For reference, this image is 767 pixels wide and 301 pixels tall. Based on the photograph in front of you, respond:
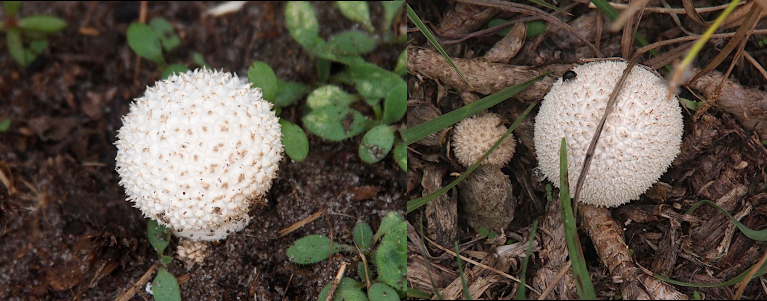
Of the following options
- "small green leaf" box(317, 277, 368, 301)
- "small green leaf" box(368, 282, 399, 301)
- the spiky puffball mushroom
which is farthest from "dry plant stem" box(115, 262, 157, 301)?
"small green leaf" box(368, 282, 399, 301)

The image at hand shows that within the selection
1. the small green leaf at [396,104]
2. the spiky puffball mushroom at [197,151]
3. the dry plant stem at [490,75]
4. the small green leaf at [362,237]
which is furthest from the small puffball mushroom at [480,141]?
the spiky puffball mushroom at [197,151]

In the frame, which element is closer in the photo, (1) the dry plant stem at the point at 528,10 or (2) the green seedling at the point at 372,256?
(2) the green seedling at the point at 372,256

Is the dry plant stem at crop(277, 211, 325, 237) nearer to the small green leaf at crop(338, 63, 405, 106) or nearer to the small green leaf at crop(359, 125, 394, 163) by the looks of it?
the small green leaf at crop(359, 125, 394, 163)

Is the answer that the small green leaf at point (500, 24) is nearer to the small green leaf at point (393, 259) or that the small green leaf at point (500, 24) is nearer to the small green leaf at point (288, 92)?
the small green leaf at point (288, 92)

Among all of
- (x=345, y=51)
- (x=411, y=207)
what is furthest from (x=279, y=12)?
(x=411, y=207)

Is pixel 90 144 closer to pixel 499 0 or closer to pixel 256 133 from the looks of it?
pixel 256 133

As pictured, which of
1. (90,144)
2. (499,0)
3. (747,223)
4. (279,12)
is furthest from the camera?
(279,12)
